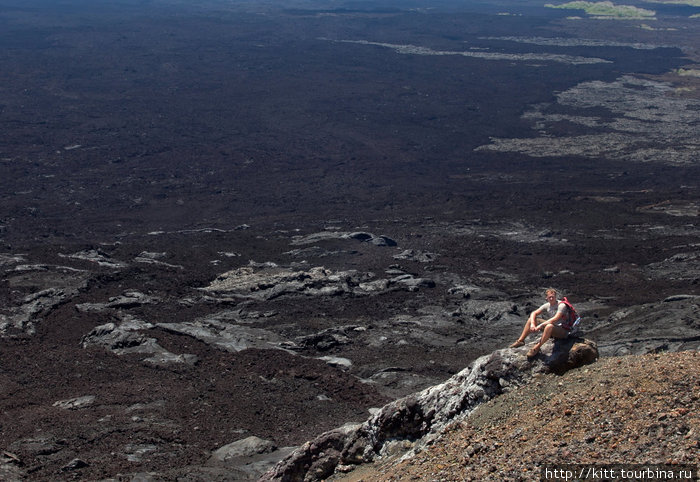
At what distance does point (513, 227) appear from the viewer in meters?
35.1

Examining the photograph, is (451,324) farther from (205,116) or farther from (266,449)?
(205,116)

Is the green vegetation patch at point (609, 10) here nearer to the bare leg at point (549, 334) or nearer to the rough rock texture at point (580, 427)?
the bare leg at point (549, 334)

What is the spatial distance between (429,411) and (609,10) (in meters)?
137

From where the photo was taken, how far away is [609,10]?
5295 inches

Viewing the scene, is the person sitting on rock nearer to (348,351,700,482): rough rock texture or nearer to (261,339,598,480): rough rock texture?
(261,339,598,480): rough rock texture

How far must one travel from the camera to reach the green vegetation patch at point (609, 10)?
131m

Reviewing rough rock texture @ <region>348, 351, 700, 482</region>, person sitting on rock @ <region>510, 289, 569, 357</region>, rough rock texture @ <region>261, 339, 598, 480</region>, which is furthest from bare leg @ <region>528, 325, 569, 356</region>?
rough rock texture @ <region>348, 351, 700, 482</region>

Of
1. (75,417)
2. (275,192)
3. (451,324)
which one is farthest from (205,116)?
(75,417)

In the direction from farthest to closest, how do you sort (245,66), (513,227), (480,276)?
(245,66) → (513,227) → (480,276)

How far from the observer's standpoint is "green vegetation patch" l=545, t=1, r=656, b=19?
431 feet

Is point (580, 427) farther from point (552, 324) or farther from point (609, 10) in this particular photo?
point (609, 10)

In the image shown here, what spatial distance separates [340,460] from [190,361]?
9.75 metres

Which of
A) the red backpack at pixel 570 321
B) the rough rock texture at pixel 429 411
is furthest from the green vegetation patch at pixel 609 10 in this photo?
the rough rock texture at pixel 429 411

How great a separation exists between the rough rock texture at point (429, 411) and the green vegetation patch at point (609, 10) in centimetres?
13139
